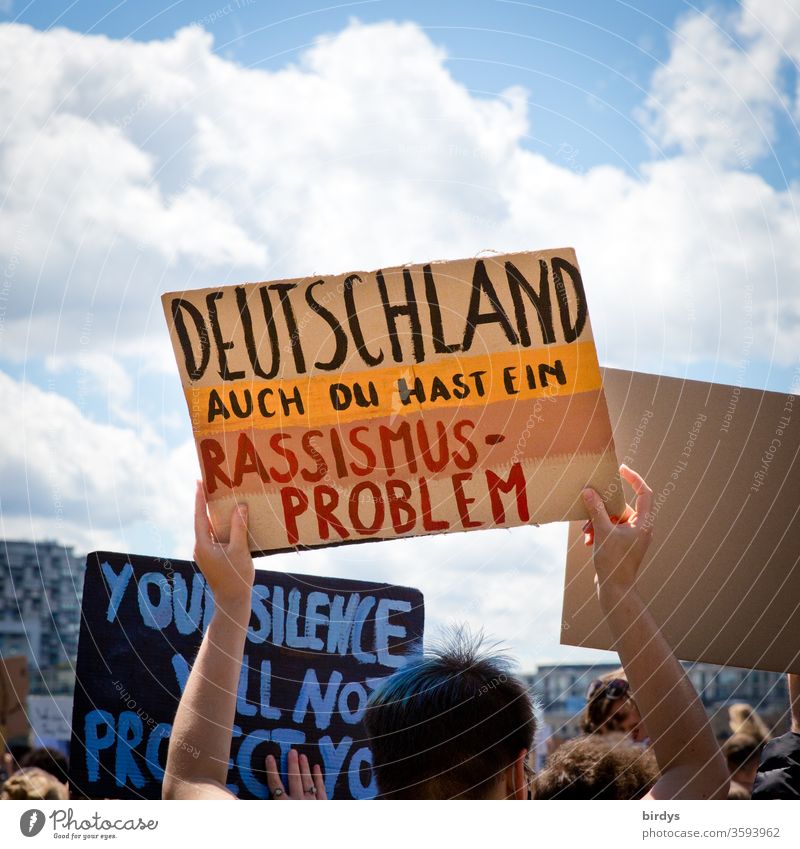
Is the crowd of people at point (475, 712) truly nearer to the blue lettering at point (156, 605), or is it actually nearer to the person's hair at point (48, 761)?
the blue lettering at point (156, 605)

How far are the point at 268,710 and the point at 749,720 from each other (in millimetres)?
2080

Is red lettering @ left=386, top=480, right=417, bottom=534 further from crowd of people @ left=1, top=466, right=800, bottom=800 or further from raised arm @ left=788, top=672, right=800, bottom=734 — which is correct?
raised arm @ left=788, top=672, right=800, bottom=734

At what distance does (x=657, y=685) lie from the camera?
6.54 feet

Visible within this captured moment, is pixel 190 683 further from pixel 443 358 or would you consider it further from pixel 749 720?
pixel 749 720

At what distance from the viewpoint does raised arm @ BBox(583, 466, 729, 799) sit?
1.96m

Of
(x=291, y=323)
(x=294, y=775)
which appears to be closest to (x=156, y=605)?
(x=294, y=775)

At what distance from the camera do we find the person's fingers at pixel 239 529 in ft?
7.07

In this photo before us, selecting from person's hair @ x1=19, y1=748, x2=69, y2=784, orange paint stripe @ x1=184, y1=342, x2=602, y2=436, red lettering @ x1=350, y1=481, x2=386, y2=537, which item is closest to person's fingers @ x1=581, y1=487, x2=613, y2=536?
orange paint stripe @ x1=184, y1=342, x2=602, y2=436

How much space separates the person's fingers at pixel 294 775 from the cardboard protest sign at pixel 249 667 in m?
0.02

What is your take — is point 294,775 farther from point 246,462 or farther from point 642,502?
point 642,502

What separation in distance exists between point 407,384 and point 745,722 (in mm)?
2269

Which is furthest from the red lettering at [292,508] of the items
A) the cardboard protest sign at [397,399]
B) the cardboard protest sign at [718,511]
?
the cardboard protest sign at [718,511]

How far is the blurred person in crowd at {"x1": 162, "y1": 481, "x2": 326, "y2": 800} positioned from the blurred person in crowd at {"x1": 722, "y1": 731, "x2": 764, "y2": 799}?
2.33 metres
